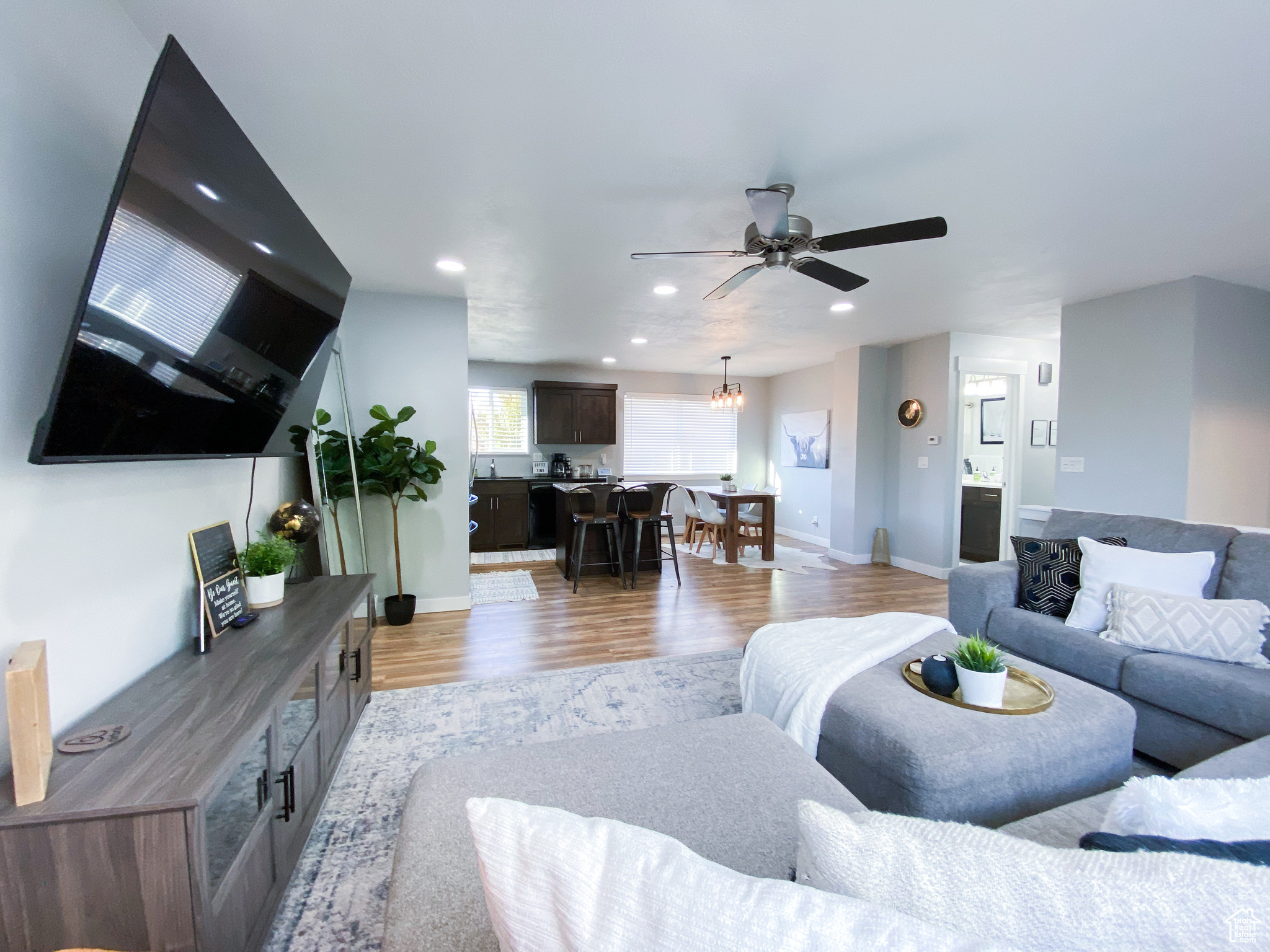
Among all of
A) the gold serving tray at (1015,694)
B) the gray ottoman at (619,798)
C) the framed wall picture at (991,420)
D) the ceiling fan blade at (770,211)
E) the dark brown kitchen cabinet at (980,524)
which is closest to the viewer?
the gray ottoman at (619,798)

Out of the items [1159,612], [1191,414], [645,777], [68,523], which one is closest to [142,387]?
[68,523]

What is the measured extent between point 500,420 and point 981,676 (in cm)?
638

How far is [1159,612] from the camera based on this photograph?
2291 mm

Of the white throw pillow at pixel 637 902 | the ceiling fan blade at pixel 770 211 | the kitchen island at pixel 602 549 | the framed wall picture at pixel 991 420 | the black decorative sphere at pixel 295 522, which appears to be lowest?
the kitchen island at pixel 602 549

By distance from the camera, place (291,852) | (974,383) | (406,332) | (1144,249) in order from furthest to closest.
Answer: (974,383) < (406,332) < (1144,249) < (291,852)

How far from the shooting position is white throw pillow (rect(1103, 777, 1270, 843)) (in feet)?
2.45

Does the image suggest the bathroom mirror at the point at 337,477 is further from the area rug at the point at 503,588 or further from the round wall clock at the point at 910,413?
the round wall clock at the point at 910,413

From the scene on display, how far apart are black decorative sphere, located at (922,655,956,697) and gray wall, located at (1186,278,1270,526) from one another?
321 centimetres

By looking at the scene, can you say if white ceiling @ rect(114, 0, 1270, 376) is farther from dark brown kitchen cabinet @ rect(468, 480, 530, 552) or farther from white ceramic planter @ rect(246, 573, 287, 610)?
dark brown kitchen cabinet @ rect(468, 480, 530, 552)

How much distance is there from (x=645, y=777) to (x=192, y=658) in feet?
4.76

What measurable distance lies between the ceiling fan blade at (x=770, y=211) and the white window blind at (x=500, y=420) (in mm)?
5370

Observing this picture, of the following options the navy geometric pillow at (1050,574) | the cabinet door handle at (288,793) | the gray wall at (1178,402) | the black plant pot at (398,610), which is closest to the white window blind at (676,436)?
the black plant pot at (398,610)

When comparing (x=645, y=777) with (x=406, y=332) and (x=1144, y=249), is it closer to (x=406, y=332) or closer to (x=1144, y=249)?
(x=406, y=332)

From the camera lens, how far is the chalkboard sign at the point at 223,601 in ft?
5.90
